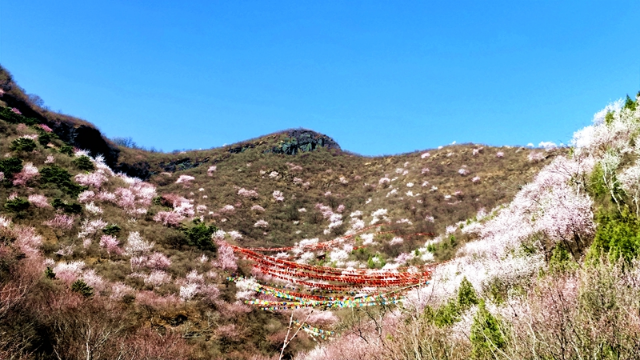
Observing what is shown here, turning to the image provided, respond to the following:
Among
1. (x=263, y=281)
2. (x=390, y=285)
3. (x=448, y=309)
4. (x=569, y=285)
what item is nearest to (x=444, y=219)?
(x=390, y=285)

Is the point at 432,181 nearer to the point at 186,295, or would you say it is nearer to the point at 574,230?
the point at 574,230

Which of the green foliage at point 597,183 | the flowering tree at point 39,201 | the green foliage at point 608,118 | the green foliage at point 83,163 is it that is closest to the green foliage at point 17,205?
the flowering tree at point 39,201

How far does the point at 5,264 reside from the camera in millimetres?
12375

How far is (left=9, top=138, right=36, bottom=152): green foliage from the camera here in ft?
75.8

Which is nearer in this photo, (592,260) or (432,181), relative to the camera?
(592,260)

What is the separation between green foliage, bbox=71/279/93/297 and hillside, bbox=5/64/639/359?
3.9 inches

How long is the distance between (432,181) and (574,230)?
3032 centimetres

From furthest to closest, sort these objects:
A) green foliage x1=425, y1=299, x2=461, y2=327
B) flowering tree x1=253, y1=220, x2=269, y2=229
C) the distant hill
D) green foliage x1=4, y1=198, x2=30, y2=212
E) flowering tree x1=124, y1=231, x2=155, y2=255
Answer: flowering tree x1=253, y1=220, x2=269, y2=229
flowering tree x1=124, y1=231, x2=155, y2=255
green foliage x1=4, y1=198, x2=30, y2=212
the distant hill
green foliage x1=425, y1=299, x2=461, y2=327

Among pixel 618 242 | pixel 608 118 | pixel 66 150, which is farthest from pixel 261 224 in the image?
pixel 618 242

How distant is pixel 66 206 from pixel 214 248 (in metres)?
8.94

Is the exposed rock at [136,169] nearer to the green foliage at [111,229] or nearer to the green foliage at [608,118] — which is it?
the green foliage at [111,229]

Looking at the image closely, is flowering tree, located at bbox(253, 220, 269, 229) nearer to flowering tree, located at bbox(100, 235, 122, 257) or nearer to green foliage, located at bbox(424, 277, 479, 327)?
flowering tree, located at bbox(100, 235, 122, 257)

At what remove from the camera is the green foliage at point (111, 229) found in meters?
19.7

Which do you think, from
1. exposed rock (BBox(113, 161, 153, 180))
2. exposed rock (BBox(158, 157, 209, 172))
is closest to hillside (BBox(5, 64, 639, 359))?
exposed rock (BBox(113, 161, 153, 180))
